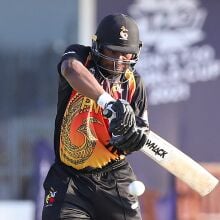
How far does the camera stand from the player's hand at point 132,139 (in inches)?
144

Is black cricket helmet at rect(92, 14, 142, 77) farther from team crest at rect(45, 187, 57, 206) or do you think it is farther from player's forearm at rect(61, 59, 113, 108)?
team crest at rect(45, 187, 57, 206)

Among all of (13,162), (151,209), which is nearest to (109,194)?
(151,209)

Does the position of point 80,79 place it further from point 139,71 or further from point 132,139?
point 139,71

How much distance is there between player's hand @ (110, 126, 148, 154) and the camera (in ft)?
12.0

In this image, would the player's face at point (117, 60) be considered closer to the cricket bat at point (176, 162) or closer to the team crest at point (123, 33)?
the team crest at point (123, 33)

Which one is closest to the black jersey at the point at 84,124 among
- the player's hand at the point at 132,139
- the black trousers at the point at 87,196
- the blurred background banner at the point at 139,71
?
the black trousers at the point at 87,196

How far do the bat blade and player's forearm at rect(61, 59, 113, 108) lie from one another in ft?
2.07

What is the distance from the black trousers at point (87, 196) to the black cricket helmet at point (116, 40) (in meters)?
0.54

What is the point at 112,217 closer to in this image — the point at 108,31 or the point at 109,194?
the point at 109,194

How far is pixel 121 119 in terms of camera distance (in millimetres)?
3572

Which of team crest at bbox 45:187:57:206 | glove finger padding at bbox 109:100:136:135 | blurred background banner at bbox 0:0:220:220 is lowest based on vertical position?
blurred background banner at bbox 0:0:220:220

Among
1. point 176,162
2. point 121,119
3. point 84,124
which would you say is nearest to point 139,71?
point 176,162

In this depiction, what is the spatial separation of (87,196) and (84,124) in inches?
13.9

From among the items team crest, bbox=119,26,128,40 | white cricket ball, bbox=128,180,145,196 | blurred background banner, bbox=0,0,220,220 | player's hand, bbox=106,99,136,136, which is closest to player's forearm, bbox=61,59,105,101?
player's hand, bbox=106,99,136,136
